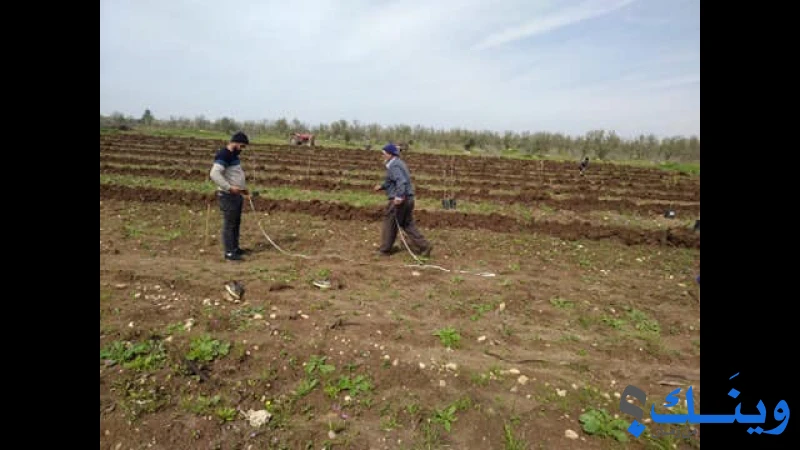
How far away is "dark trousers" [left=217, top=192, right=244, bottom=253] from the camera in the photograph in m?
6.22

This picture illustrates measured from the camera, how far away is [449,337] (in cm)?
437

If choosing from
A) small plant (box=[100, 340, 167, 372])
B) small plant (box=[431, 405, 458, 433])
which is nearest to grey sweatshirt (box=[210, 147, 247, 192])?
small plant (box=[100, 340, 167, 372])

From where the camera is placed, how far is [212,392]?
339cm

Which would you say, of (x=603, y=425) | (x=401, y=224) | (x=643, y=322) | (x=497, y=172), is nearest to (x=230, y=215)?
(x=401, y=224)

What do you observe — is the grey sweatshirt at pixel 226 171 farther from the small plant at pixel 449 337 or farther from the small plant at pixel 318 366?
the small plant at pixel 449 337

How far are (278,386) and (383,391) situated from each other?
0.95 metres

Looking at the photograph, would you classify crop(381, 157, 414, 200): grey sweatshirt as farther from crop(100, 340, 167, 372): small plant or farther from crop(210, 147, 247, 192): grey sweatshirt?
crop(100, 340, 167, 372): small plant

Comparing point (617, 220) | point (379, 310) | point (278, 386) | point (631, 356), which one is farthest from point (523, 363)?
point (617, 220)

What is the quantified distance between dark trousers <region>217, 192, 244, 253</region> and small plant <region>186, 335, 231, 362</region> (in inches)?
106

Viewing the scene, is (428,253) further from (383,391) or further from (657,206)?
(657,206)

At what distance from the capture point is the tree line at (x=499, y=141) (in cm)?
3675

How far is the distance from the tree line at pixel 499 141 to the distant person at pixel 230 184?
33.2 metres

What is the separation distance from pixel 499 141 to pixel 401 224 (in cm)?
3751

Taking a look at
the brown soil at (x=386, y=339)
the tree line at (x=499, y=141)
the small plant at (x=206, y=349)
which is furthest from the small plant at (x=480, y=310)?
the tree line at (x=499, y=141)
